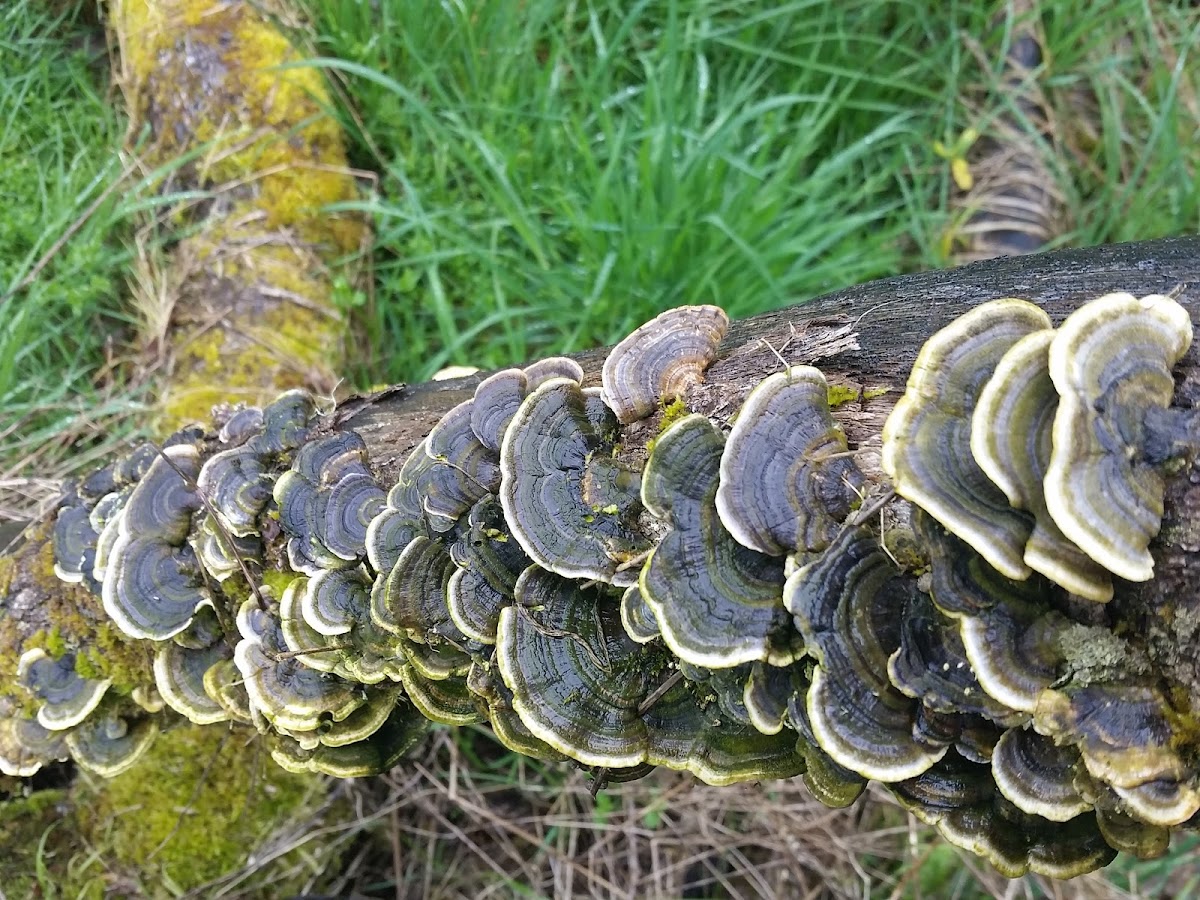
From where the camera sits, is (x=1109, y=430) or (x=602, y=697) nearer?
(x=1109, y=430)

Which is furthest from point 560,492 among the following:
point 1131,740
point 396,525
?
point 1131,740

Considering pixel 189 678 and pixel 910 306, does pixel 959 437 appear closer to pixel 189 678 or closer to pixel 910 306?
pixel 910 306

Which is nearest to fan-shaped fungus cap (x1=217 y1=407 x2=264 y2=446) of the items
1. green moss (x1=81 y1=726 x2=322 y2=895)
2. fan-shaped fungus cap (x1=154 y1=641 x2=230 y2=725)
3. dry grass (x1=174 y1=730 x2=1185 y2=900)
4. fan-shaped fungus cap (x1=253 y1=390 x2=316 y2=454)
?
fan-shaped fungus cap (x1=253 y1=390 x2=316 y2=454)

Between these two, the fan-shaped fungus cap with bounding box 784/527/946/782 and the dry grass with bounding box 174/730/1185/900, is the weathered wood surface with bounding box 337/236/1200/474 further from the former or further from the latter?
the dry grass with bounding box 174/730/1185/900

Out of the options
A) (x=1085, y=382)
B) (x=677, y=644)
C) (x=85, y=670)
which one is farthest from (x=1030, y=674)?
(x=85, y=670)

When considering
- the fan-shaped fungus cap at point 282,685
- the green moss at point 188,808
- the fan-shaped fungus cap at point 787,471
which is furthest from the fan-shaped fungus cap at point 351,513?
the green moss at point 188,808

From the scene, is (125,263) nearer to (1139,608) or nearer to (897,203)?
(897,203)
